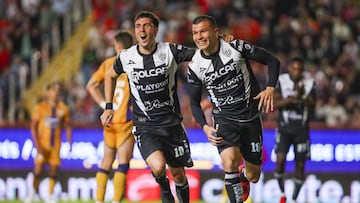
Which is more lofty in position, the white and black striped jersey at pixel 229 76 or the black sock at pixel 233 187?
the white and black striped jersey at pixel 229 76

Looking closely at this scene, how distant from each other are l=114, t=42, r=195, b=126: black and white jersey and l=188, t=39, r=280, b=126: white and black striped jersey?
0.29 meters

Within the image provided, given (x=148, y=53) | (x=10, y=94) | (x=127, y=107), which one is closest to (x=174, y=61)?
(x=148, y=53)

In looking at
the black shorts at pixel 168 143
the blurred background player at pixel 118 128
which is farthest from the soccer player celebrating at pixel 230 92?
the blurred background player at pixel 118 128

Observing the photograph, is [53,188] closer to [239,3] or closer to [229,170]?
[229,170]

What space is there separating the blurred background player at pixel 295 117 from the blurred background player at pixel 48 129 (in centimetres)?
408

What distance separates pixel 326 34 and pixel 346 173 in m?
6.05

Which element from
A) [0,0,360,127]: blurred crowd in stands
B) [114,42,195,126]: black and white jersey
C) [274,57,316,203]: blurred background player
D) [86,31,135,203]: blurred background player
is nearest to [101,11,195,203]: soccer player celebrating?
[114,42,195,126]: black and white jersey

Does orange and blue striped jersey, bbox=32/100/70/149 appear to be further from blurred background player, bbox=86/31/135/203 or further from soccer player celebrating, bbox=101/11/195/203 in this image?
soccer player celebrating, bbox=101/11/195/203

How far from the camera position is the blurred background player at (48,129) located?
19.2m

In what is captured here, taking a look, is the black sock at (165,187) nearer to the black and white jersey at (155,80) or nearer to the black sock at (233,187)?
the black and white jersey at (155,80)

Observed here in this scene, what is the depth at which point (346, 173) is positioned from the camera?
1958 centimetres

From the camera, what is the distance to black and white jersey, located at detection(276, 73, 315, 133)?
17.3 metres

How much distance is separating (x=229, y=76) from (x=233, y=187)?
4.62 ft

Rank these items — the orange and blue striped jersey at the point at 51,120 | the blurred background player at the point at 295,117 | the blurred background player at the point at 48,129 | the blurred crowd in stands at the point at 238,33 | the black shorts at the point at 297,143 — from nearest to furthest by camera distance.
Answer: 1. the blurred background player at the point at 295,117
2. the black shorts at the point at 297,143
3. the blurred background player at the point at 48,129
4. the orange and blue striped jersey at the point at 51,120
5. the blurred crowd in stands at the point at 238,33
